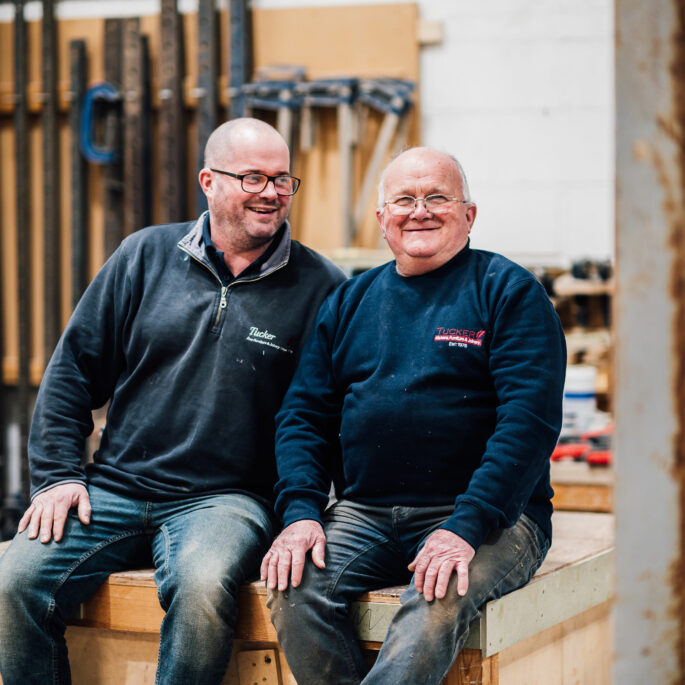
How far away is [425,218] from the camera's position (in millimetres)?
2262

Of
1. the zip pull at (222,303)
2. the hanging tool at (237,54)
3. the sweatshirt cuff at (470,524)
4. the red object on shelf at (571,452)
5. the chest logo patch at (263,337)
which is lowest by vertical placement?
the red object on shelf at (571,452)

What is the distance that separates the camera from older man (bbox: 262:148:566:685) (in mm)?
1976

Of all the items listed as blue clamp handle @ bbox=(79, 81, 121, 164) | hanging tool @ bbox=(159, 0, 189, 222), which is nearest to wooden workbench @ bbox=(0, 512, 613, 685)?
hanging tool @ bbox=(159, 0, 189, 222)

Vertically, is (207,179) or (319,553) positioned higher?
(207,179)

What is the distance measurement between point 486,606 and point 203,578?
595 millimetres

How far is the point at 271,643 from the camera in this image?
2.25 metres

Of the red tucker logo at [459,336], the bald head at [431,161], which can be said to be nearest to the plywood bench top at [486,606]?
the red tucker logo at [459,336]

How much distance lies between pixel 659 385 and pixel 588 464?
242 centimetres

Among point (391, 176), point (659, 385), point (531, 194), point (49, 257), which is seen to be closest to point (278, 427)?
point (391, 176)

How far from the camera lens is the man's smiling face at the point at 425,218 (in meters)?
2.27

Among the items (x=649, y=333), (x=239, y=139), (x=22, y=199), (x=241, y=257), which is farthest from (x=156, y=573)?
(x=22, y=199)

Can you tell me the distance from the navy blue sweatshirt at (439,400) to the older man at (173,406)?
0.48 feet

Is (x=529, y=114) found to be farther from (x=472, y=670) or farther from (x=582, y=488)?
(x=472, y=670)

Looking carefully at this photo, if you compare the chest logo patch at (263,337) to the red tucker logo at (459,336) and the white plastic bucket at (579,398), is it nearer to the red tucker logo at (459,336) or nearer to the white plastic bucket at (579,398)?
the red tucker logo at (459,336)
